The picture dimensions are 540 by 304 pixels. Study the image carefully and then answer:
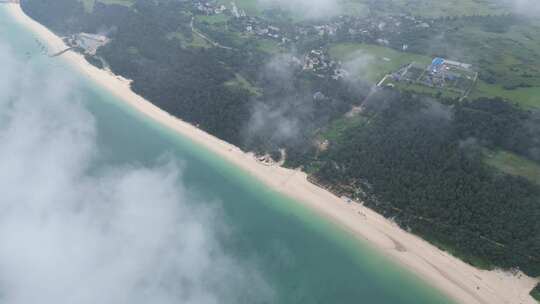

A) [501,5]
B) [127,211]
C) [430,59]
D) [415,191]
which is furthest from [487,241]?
[501,5]

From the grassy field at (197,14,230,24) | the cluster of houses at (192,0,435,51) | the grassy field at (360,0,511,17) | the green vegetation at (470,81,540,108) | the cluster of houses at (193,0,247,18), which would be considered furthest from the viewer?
the grassy field at (360,0,511,17)

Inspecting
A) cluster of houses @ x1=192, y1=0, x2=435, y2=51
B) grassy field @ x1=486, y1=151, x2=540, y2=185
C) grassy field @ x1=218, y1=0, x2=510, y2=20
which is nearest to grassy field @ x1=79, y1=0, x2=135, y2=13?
cluster of houses @ x1=192, y1=0, x2=435, y2=51

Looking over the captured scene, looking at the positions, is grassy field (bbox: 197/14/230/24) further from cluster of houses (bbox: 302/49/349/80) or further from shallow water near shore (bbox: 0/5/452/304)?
shallow water near shore (bbox: 0/5/452/304)

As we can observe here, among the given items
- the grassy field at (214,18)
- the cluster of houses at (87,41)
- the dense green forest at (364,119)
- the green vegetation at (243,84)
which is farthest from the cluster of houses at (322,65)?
the cluster of houses at (87,41)

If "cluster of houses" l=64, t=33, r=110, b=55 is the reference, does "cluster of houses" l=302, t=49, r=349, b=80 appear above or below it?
above

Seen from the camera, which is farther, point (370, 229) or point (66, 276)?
point (370, 229)

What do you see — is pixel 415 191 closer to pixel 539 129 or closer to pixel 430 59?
pixel 539 129
